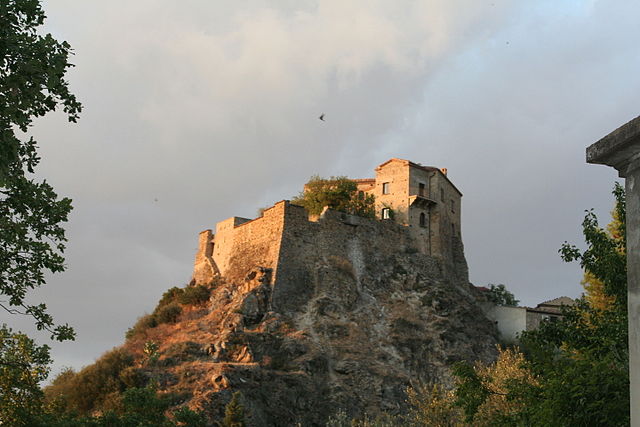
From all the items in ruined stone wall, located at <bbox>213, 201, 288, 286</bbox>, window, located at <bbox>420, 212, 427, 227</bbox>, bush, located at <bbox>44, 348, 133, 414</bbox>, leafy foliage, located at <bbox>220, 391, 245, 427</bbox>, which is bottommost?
leafy foliage, located at <bbox>220, 391, 245, 427</bbox>

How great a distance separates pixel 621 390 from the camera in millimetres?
10148

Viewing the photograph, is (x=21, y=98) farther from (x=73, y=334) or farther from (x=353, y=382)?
(x=353, y=382)

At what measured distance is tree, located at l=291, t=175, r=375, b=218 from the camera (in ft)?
170

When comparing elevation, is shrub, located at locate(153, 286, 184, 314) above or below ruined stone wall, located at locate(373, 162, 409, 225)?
below

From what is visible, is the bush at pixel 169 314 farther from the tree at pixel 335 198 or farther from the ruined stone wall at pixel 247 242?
the tree at pixel 335 198

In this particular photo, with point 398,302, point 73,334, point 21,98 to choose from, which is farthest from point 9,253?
point 398,302

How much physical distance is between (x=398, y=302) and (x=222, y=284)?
12.5 metres

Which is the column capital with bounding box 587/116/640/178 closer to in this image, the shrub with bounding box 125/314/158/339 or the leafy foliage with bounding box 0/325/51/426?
the leafy foliage with bounding box 0/325/51/426

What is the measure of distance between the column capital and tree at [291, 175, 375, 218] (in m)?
44.7

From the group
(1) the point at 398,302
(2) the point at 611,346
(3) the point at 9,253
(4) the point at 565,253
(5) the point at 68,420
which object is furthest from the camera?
(1) the point at 398,302

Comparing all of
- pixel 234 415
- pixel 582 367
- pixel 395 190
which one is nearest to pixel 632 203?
pixel 582 367

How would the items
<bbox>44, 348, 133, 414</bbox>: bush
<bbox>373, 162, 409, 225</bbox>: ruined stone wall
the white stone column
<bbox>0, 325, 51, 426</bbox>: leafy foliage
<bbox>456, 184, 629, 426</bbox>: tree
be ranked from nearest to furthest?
the white stone column → <bbox>456, 184, 629, 426</bbox>: tree → <bbox>0, 325, 51, 426</bbox>: leafy foliage → <bbox>44, 348, 133, 414</bbox>: bush → <bbox>373, 162, 409, 225</bbox>: ruined stone wall

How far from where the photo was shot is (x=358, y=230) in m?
49.5

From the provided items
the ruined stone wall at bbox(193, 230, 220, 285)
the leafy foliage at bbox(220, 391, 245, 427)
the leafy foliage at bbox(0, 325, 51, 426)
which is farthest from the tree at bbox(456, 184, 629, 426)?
the ruined stone wall at bbox(193, 230, 220, 285)
